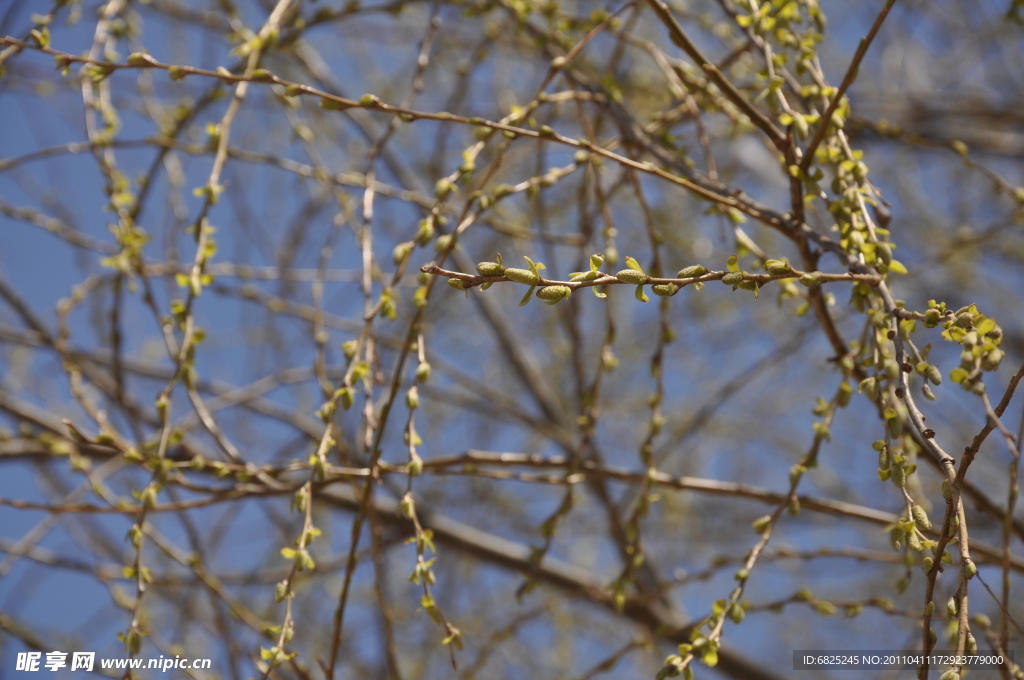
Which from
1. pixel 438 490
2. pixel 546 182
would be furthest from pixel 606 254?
pixel 438 490

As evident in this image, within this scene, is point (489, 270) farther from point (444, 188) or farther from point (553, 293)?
point (444, 188)

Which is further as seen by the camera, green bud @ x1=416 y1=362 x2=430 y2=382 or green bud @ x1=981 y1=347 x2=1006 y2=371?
green bud @ x1=416 y1=362 x2=430 y2=382

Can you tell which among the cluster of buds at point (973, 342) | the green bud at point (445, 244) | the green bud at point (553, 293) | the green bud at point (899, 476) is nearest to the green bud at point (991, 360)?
the cluster of buds at point (973, 342)

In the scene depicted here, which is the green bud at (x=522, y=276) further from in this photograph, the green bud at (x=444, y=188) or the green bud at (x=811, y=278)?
the green bud at (x=444, y=188)

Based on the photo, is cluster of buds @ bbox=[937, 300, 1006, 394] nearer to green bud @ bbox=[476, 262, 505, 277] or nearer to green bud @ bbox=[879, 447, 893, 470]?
green bud @ bbox=[879, 447, 893, 470]

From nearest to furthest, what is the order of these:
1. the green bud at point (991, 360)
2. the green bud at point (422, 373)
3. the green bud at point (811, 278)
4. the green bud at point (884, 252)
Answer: the green bud at point (991, 360) → the green bud at point (811, 278) → the green bud at point (884, 252) → the green bud at point (422, 373)

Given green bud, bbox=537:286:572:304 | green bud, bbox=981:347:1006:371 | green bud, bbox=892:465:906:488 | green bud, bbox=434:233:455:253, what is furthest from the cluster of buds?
green bud, bbox=434:233:455:253

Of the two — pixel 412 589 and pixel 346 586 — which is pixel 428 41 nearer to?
pixel 346 586

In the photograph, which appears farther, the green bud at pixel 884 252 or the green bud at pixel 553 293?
the green bud at pixel 884 252

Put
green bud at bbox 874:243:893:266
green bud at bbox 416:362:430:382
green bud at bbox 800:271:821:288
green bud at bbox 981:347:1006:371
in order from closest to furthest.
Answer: green bud at bbox 981:347:1006:371, green bud at bbox 800:271:821:288, green bud at bbox 874:243:893:266, green bud at bbox 416:362:430:382

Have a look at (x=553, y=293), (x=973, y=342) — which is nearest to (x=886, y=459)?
(x=973, y=342)

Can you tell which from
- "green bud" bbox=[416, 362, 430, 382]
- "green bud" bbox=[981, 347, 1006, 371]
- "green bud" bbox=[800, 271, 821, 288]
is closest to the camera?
"green bud" bbox=[981, 347, 1006, 371]

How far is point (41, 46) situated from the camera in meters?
1.00

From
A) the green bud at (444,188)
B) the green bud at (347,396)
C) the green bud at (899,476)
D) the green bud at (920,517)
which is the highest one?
the green bud at (444,188)
